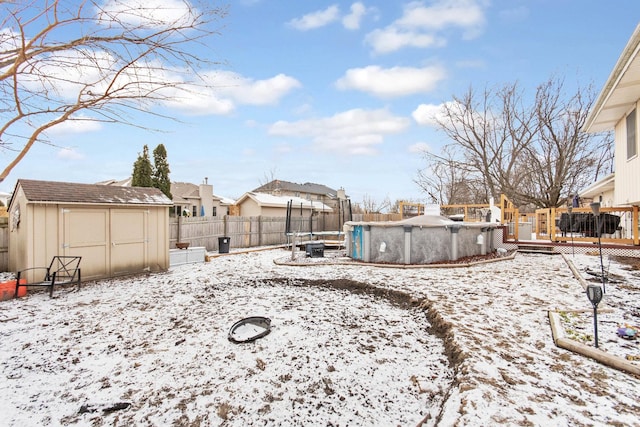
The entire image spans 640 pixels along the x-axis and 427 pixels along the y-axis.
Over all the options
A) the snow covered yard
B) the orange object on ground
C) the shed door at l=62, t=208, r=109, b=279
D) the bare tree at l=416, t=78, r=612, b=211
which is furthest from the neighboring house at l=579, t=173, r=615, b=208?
the orange object on ground

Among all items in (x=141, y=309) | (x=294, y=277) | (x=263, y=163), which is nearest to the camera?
(x=141, y=309)

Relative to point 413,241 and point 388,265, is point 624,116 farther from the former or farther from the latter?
point 388,265

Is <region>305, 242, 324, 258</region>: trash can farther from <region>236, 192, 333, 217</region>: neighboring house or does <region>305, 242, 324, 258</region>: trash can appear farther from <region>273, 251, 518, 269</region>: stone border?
<region>236, 192, 333, 217</region>: neighboring house

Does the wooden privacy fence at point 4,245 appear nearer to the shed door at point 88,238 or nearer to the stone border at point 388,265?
the shed door at point 88,238

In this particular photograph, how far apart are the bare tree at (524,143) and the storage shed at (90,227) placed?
1722cm

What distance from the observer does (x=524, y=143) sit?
17.5 m

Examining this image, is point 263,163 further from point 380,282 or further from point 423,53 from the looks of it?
point 380,282

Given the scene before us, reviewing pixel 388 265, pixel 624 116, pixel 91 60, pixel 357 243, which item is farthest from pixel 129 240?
pixel 624 116

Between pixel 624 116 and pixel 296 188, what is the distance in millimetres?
30876

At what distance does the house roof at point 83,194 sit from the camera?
21.5 feet

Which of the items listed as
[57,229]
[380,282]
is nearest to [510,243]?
[380,282]

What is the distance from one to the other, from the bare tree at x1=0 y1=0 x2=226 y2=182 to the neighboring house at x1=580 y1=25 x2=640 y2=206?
22.8 feet

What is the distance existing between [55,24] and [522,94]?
20981mm

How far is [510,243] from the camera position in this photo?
11695mm
